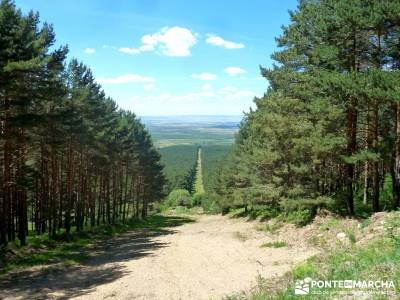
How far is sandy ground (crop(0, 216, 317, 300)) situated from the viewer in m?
13.6

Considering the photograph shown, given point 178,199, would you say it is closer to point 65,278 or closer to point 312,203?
point 312,203

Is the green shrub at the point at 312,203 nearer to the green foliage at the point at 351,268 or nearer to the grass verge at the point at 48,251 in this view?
the green foliage at the point at 351,268

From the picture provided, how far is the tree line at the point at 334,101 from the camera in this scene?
54.3ft

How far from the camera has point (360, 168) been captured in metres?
36.2

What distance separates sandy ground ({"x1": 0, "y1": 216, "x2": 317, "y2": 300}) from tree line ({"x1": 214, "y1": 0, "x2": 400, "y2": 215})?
4406 millimetres

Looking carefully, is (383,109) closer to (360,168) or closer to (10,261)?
(360,168)

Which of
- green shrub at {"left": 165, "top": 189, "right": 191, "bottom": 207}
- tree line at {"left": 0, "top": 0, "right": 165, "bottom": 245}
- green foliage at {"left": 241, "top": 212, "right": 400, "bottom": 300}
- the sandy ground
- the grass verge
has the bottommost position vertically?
green shrub at {"left": 165, "top": 189, "right": 191, "bottom": 207}

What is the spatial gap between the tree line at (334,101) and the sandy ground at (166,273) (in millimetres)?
4406

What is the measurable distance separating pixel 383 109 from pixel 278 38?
782 cm

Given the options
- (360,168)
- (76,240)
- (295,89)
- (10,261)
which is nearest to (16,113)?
(10,261)

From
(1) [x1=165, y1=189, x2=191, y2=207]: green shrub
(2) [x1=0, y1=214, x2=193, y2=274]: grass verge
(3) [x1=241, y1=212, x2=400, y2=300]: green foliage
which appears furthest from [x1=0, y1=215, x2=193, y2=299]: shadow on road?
(1) [x1=165, y1=189, x2=191, y2=207]: green shrub

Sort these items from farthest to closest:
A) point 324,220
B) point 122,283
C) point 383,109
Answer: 1. point 383,109
2. point 324,220
3. point 122,283

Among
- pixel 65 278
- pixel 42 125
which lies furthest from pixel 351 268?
pixel 42 125

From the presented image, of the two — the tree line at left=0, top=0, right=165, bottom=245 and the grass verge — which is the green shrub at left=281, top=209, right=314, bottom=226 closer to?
the grass verge
